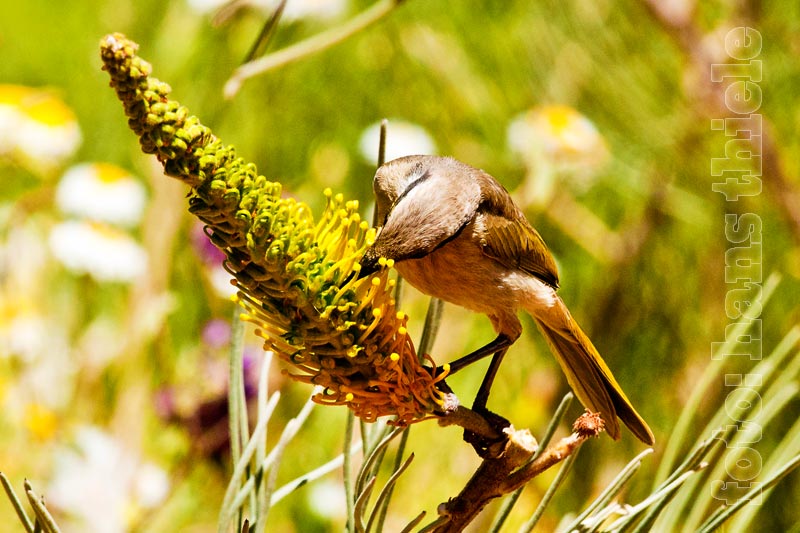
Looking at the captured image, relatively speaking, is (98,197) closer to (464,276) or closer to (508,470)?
(464,276)

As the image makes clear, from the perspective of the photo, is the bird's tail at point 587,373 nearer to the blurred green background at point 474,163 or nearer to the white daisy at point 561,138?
the blurred green background at point 474,163

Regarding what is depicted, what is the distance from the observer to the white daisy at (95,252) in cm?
129

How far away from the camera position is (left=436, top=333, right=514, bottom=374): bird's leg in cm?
60

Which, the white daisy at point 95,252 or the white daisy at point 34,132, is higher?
the white daisy at point 34,132

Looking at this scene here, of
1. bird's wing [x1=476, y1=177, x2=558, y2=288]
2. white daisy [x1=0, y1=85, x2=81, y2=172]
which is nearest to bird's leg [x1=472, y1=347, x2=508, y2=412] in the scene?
bird's wing [x1=476, y1=177, x2=558, y2=288]

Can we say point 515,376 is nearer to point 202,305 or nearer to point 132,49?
point 202,305

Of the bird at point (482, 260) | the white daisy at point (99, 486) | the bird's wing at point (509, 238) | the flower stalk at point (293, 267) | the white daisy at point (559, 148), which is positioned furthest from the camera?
the white daisy at point (559, 148)

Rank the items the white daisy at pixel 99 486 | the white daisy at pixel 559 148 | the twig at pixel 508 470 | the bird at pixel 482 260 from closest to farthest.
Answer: the twig at pixel 508 470 → the bird at pixel 482 260 → the white daisy at pixel 99 486 → the white daisy at pixel 559 148

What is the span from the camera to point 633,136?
50.8 inches

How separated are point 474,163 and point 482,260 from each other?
2.52 feet

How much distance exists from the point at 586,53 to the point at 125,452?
32.2 inches

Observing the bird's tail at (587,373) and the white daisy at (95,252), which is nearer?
the bird's tail at (587,373)

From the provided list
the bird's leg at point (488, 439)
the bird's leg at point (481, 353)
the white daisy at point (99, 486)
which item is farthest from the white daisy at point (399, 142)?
the bird's leg at point (488, 439)

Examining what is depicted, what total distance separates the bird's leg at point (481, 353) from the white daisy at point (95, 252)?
805 mm
